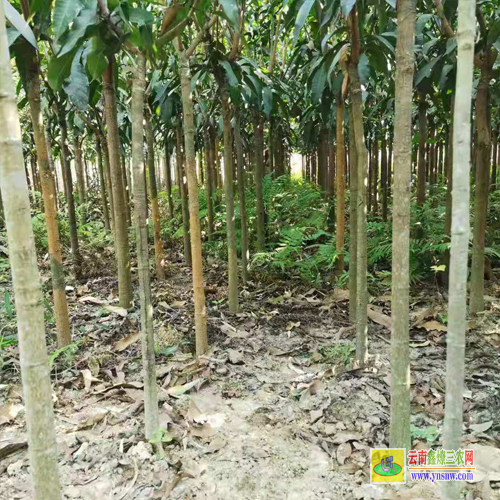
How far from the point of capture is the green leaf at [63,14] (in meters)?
2.17

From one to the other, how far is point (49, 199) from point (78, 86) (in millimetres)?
901

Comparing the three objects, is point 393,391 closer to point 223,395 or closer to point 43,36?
point 223,395

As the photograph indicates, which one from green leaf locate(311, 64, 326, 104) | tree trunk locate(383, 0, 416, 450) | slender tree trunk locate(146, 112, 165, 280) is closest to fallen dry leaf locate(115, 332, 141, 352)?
slender tree trunk locate(146, 112, 165, 280)

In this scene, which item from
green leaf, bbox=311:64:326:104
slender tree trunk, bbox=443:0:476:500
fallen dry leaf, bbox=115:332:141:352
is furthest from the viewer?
fallen dry leaf, bbox=115:332:141:352

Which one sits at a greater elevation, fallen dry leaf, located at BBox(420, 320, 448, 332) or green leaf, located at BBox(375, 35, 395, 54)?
green leaf, located at BBox(375, 35, 395, 54)

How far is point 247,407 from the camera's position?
9.95ft

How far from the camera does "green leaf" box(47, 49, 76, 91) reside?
2.35m

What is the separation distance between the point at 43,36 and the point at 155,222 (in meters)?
2.90

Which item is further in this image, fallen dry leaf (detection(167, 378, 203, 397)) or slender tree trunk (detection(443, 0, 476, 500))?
fallen dry leaf (detection(167, 378, 203, 397))

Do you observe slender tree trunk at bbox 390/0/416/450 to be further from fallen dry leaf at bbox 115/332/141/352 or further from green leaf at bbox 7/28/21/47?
fallen dry leaf at bbox 115/332/141/352

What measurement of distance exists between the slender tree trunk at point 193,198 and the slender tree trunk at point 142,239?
71 cm

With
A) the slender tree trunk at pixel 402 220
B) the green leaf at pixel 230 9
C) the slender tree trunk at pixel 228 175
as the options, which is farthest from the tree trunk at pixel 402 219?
the slender tree trunk at pixel 228 175

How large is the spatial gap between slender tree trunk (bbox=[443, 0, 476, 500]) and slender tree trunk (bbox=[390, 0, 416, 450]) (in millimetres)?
421

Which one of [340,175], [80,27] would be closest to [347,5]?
[80,27]
